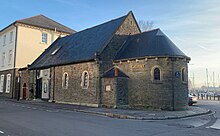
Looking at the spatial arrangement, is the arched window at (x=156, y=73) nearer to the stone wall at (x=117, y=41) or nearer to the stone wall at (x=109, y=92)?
the stone wall at (x=109, y=92)

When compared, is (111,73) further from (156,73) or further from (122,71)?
(156,73)

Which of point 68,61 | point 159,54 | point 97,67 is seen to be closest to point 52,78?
point 68,61

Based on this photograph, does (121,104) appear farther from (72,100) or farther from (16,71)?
(16,71)

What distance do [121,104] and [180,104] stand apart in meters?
5.14

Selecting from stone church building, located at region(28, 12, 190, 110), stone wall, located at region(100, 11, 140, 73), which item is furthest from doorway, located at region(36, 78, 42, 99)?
stone wall, located at region(100, 11, 140, 73)

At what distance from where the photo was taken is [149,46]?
20.5 m

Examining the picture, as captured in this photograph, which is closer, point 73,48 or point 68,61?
point 68,61

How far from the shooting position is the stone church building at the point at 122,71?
19.0 m

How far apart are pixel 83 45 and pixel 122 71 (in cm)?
668

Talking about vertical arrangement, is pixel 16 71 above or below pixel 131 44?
below

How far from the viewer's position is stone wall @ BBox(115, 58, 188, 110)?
18766 mm

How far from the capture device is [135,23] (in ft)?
83.6

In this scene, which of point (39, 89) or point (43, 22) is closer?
point (39, 89)

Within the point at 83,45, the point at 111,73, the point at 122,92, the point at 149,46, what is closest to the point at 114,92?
the point at 122,92
